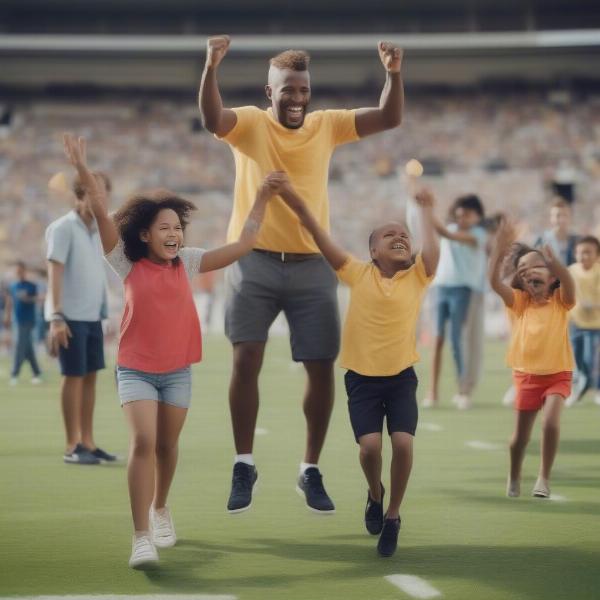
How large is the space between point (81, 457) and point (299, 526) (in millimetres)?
2618

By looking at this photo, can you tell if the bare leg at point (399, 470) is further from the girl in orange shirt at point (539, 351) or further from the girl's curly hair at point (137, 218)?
the girl in orange shirt at point (539, 351)

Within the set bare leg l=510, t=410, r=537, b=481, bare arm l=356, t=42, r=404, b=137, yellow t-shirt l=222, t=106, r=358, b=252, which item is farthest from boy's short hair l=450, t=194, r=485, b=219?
yellow t-shirt l=222, t=106, r=358, b=252

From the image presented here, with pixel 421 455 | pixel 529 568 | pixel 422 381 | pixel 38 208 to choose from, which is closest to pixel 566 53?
pixel 38 208

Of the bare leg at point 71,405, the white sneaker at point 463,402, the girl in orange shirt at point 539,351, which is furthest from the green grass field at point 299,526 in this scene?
the white sneaker at point 463,402

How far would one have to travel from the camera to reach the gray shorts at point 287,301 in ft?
20.4

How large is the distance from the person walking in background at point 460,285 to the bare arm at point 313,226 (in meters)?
6.26

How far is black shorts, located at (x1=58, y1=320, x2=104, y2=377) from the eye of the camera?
8320 mm

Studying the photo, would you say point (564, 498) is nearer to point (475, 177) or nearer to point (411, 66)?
point (475, 177)

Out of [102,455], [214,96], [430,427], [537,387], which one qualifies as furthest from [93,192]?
[430,427]

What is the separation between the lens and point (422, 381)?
1534 cm

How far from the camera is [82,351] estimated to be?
8.34 m

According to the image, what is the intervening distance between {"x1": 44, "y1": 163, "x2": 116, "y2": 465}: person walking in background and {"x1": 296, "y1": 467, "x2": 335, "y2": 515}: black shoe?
236cm

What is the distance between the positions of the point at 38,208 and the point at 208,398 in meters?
22.4

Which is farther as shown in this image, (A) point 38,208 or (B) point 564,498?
(A) point 38,208
